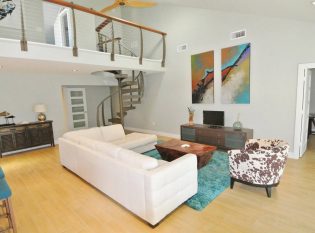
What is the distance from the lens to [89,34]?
21.5 ft

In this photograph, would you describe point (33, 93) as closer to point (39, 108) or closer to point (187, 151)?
point (39, 108)

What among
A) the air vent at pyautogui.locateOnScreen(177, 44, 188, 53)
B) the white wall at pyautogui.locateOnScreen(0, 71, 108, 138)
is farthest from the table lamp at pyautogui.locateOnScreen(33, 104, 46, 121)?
the air vent at pyautogui.locateOnScreen(177, 44, 188, 53)

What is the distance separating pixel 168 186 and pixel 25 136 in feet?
16.3

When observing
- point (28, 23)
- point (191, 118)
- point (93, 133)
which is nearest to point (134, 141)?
point (93, 133)

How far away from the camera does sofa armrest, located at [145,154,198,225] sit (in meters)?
2.03

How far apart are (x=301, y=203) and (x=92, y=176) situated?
3.00m

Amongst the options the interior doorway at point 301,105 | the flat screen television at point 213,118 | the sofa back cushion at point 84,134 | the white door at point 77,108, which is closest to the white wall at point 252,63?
the interior doorway at point 301,105

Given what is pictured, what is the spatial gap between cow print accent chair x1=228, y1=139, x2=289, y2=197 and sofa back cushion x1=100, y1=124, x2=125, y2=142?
2878mm

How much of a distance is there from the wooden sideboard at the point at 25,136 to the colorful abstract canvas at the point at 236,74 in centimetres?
525

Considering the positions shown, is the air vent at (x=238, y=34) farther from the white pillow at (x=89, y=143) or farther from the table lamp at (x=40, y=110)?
the table lamp at (x=40, y=110)

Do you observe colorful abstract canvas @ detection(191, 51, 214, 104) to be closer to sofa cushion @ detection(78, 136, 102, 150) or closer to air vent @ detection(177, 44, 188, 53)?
air vent @ detection(177, 44, 188, 53)

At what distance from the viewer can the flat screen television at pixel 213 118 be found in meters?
5.06

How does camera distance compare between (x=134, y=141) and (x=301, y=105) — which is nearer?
(x=301, y=105)

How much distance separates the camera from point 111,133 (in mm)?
4684
